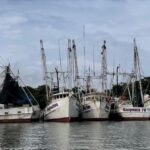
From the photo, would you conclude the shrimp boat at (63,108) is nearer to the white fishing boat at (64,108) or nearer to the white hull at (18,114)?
the white fishing boat at (64,108)

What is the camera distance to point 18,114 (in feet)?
388

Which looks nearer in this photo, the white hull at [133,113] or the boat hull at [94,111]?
the boat hull at [94,111]

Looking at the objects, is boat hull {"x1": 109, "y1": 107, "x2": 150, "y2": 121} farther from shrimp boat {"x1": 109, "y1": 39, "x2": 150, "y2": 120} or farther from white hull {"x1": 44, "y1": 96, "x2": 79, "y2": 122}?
white hull {"x1": 44, "y1": 96, "x2": 79, "y2": 122}

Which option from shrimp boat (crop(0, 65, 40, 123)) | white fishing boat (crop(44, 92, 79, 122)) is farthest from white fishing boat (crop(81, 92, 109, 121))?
shrimp boat (crop(0, 65, 40, 123))

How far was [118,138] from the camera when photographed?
66.7m

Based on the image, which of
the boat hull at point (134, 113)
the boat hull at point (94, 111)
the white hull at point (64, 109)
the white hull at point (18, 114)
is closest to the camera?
the white hull at point (64, 109)

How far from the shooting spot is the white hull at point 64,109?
114m

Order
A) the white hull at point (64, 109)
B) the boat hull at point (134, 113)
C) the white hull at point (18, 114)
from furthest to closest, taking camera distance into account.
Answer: the boat hull at point (134, 113) < the white hull at point (18, 114) < the white hull at point (64, 109)

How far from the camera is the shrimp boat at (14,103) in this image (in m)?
118

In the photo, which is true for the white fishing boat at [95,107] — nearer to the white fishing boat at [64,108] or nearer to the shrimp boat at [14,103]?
the white fishing boat at [64,108]

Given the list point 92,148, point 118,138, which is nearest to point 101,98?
point 118,138

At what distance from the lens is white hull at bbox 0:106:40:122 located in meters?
118

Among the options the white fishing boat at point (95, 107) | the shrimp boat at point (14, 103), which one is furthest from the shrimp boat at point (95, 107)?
the shrimp boat at point (14, 103)

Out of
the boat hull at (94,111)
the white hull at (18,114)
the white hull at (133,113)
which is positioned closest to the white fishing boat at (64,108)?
the boat hull at (94,111)
